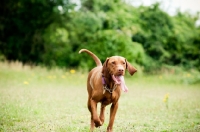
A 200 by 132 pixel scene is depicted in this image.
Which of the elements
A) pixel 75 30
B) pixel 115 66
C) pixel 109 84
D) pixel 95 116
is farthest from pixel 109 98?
pixel 75 30

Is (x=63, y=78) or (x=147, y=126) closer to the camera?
(x=147, y=126)

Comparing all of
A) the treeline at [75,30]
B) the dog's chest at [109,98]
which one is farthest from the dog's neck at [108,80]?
the treeline at [75,30]

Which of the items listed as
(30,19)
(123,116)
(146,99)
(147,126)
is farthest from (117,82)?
(30,19)

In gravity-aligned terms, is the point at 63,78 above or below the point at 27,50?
below

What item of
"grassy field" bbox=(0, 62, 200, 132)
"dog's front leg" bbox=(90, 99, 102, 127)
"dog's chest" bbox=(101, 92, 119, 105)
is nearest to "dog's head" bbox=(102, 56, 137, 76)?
"dog's chest" bbox=(101, 92, 119, 105)

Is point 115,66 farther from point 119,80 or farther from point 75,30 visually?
point 75,30

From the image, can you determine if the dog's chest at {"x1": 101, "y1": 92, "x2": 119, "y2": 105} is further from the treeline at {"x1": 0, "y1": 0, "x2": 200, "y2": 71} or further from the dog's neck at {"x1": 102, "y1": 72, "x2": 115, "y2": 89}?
the treeline at {"x1": 0, "y1": 0, "x2": 200, "y2": 71}

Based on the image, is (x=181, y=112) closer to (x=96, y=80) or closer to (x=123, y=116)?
(x=123, y=116)

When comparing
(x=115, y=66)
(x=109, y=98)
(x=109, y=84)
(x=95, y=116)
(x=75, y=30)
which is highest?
(x=75, y=30)

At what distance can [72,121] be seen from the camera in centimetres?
717

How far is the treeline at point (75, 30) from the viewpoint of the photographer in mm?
22203

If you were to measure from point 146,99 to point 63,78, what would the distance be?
7139 millimetres

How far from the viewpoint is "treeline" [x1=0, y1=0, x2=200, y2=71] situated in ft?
72.8

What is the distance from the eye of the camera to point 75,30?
23797mm
